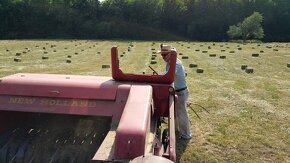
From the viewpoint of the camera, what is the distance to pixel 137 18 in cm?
5897

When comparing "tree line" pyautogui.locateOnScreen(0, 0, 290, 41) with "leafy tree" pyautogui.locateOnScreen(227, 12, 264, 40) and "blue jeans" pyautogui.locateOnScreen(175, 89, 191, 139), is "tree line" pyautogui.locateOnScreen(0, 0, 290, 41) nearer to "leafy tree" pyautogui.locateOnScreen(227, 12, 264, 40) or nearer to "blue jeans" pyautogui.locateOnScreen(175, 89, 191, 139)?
"leafy tree" pyautogui.locateOnScreen(227, 12, 264, 40)

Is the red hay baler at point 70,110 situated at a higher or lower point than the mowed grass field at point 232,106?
higher

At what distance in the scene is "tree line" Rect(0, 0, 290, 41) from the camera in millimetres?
53031

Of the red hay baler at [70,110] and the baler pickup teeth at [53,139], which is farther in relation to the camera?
the baler pickup teeth at [53,139]

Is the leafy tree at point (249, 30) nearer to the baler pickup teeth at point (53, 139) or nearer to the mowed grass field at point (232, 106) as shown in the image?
the mowed grass field at point (232, 106)

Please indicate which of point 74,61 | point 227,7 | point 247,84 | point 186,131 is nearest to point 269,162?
point 186,131

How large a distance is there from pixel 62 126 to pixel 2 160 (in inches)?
37.2

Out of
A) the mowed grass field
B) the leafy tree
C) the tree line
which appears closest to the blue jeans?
the mowed grass field

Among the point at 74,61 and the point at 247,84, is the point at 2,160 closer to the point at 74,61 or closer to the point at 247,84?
the point at 247,84

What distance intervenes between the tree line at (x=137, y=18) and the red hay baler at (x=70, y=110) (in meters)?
A: 45.6

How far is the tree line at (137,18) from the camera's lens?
53031 millimetres

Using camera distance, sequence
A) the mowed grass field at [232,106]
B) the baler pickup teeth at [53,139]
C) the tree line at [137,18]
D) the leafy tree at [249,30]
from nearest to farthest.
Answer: the baler pickup teeth at [53,139]
the mowed grass field at [232,106]
the leafy tree at [249,30]
the tree line at [137,18]

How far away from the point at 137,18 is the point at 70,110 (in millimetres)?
54787

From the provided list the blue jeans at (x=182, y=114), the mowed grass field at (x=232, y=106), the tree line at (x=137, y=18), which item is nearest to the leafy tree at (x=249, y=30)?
the tree line at (x=137, y=18)
